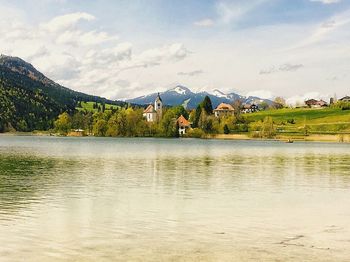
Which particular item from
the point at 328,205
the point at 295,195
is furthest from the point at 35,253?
the point at 295,195

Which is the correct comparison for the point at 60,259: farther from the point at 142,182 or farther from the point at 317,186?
the point at 317,186

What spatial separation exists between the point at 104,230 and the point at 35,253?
5.29 meters

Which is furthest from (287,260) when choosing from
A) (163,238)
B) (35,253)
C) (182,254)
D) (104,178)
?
(104,178)

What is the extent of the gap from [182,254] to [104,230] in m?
6.18

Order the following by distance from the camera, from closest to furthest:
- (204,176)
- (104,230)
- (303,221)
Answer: (104,230), (303,221), (204,176)

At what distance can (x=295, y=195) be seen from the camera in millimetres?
40844

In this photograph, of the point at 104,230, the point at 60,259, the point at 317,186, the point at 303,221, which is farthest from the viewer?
the point at 317,186

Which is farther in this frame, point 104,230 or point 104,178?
point 104,178

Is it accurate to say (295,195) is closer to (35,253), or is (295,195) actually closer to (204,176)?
(204,176)

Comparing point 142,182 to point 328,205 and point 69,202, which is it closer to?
point 69,202

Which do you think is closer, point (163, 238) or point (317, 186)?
point (163, 238)

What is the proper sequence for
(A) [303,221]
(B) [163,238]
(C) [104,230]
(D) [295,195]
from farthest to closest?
1. (D) [295,195]
2. (A) [303,221]
3. (C) [104,230]
4. (B) [163,238]

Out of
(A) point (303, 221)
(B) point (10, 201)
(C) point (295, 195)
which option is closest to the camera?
(A) point (303, 221)

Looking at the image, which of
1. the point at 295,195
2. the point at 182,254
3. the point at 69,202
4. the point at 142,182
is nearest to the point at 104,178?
the point at 142,182
